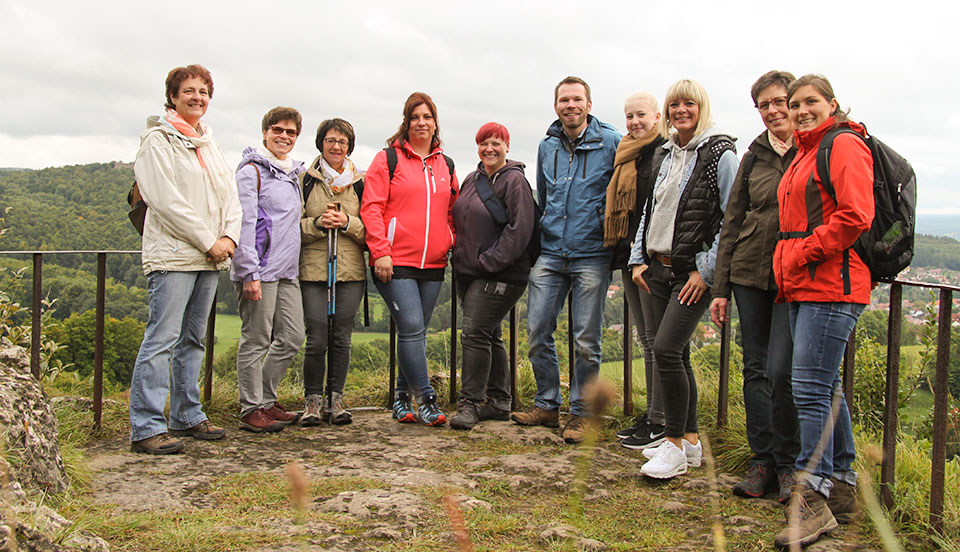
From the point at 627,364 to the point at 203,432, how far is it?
8.95 ft

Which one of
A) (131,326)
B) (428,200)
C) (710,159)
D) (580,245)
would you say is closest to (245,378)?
(428,200)

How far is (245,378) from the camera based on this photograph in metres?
4.45

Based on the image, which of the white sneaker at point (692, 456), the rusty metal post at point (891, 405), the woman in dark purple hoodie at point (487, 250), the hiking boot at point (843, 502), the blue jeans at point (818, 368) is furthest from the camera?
the woman in dark purple hoodie at point (487, 250)

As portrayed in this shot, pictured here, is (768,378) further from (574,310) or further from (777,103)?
(574,310)

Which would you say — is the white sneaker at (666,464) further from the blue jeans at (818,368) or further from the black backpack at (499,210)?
the black backpack at (499,210)

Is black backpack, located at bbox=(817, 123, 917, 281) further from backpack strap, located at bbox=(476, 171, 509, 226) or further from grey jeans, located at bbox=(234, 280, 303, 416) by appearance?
grey jeans, located at bbox=(234, 280, 303, 416)

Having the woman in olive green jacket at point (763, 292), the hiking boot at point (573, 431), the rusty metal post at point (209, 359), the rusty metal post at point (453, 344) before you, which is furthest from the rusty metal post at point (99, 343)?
the woman in olive green jacket at point (763, 292)

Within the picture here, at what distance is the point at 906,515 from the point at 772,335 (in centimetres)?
93

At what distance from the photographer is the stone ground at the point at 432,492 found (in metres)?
2.78

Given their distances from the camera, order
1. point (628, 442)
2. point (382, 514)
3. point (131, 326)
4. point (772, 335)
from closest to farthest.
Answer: point (382, 514), point (772, 335), point (628, 442), point (131, 326)

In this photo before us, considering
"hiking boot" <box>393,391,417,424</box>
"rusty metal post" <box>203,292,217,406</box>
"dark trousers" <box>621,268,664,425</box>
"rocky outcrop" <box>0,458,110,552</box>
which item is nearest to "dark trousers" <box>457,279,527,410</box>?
"hiking boot" <box>393,391,417,424</box>

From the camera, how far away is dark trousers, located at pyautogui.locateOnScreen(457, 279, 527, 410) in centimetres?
454

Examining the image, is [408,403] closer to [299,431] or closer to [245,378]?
[299,431]

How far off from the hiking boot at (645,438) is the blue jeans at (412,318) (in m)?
1.33
